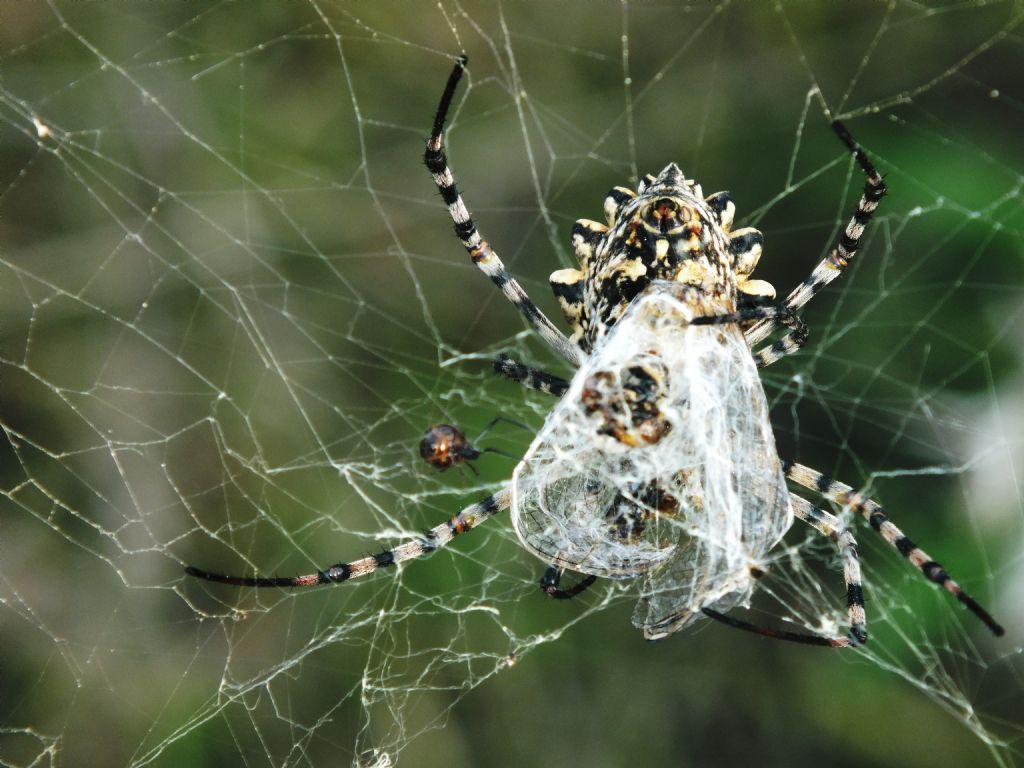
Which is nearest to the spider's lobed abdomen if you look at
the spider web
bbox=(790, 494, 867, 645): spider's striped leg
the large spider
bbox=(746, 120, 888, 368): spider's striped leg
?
the large spider

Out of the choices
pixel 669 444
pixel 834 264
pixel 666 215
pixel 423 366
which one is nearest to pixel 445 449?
pixel 423 366

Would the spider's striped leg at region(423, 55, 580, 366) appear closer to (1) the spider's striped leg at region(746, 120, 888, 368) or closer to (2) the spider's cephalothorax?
(2) the spider's cephalothorax

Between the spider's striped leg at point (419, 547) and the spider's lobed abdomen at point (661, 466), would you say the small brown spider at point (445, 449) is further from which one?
the spider's lobed abdomen at point (661, 466)

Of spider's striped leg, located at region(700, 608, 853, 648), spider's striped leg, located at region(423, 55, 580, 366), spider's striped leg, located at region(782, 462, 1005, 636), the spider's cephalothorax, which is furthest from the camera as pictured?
spider's striped leg, located at region(423, 55, 580, 366)

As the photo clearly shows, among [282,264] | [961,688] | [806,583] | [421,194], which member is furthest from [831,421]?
[282,264]

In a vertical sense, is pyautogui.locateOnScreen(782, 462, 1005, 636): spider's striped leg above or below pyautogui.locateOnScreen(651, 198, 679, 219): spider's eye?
below

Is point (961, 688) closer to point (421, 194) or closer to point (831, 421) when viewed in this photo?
point (831, 421)

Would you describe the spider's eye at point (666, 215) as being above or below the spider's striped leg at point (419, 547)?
above

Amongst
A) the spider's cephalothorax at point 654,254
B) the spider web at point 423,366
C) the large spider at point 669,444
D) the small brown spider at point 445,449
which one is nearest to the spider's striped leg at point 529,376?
the large spider at point 669,444
